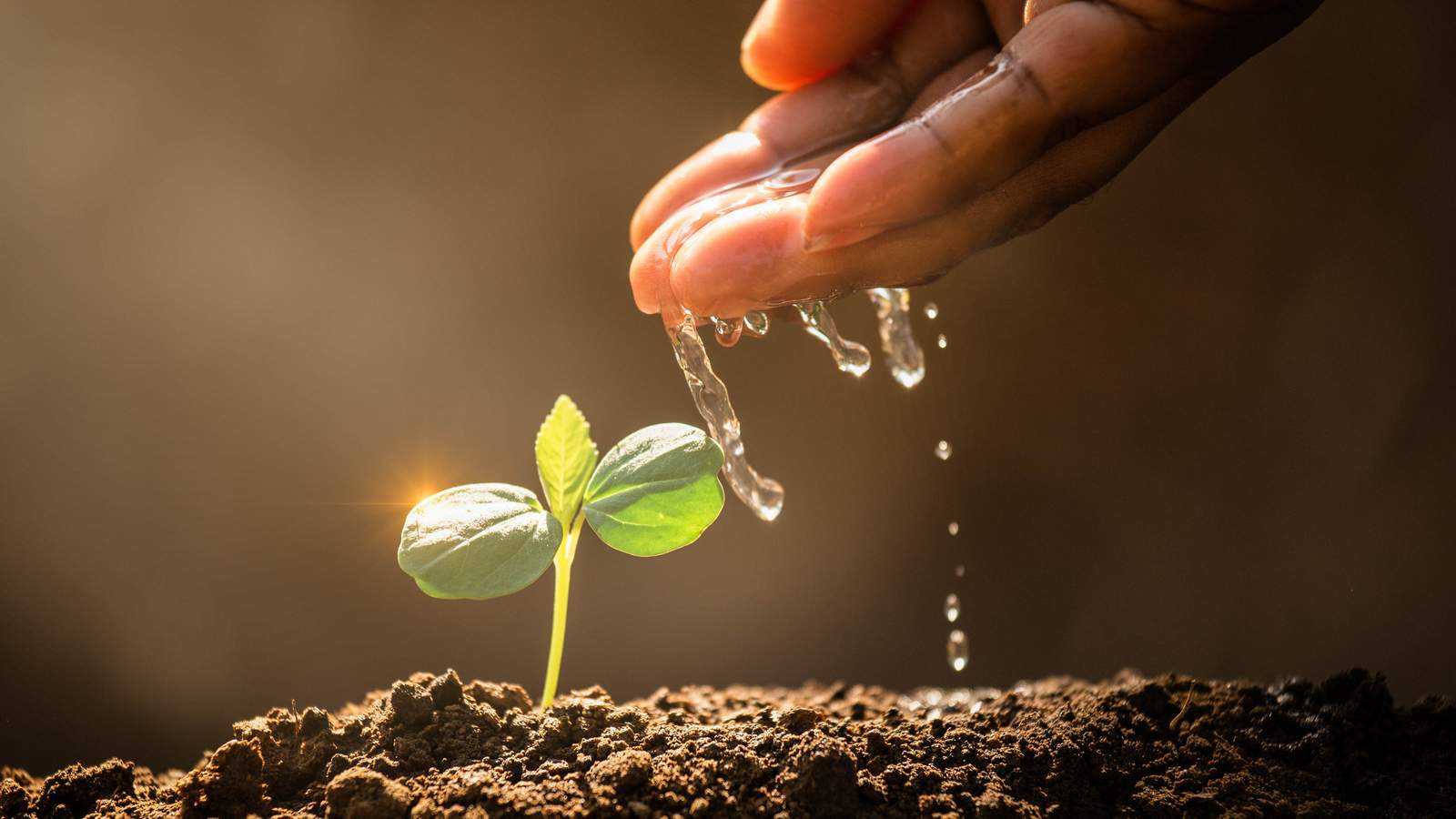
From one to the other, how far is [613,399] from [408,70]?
0.70 m

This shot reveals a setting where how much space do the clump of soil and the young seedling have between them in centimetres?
12

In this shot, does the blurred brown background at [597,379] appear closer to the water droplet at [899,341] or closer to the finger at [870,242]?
the water droplet at [899,341]

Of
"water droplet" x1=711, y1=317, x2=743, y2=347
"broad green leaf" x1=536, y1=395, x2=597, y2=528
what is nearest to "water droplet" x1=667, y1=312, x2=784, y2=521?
"water droplet" x1=711, y1=317, x2=743, y2=347

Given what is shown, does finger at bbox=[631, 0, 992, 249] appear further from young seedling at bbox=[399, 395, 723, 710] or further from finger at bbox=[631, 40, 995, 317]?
young seedling at bbox=[399, 395, 723, 710]

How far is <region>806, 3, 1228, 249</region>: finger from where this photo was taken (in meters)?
0.86

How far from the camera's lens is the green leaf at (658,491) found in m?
0.89

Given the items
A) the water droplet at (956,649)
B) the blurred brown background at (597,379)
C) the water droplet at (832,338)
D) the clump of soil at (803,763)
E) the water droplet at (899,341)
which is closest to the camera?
the clump of soil at (803,763)

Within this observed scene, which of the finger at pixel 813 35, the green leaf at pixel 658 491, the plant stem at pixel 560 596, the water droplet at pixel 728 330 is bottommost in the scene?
the plant stem at pixel 560 596

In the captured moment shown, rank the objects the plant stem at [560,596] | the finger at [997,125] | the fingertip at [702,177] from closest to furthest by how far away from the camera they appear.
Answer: the finger at [997,125]
the plant stem at [560,596]
the fingertip at [702,177]

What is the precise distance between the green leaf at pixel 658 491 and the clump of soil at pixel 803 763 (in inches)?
5.9

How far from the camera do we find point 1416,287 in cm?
154

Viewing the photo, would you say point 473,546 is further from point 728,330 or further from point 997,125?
point 997,125

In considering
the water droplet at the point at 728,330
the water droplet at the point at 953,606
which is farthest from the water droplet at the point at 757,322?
the water droplet at the point at 953,606

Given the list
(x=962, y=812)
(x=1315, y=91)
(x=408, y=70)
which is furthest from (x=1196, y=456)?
(x=408, y=70)
